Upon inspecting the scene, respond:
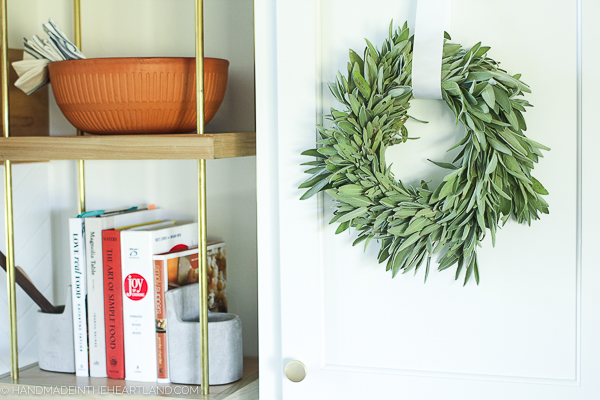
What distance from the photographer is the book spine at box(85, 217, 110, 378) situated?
3.39ft

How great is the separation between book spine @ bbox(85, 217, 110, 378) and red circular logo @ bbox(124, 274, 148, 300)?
A: 62mm

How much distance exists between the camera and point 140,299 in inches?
39.8

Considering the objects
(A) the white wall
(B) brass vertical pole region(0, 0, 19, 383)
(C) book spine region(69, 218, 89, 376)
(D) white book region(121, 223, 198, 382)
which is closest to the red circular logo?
(D) white book region(121, 223, 198, 382)

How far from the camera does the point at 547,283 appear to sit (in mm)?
781

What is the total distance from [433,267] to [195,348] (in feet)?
1.55

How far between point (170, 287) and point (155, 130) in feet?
0.98

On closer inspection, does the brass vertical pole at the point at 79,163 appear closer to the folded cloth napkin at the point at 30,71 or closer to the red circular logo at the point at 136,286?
the folded cloth napkin at the point at 30,71

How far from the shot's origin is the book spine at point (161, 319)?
100 cm

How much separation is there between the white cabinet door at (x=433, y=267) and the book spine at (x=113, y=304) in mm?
308

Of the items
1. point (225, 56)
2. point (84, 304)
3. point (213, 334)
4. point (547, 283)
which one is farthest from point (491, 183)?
point (84, 304)

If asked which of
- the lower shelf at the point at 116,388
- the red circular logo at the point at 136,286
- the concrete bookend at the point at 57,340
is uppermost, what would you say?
the red circular logo at the point at 136,286

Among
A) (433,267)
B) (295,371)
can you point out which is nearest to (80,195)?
(295,371)

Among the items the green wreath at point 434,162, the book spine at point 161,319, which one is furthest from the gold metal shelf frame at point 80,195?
the green wreath at point 434,162

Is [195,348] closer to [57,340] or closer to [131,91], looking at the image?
[57,340]
